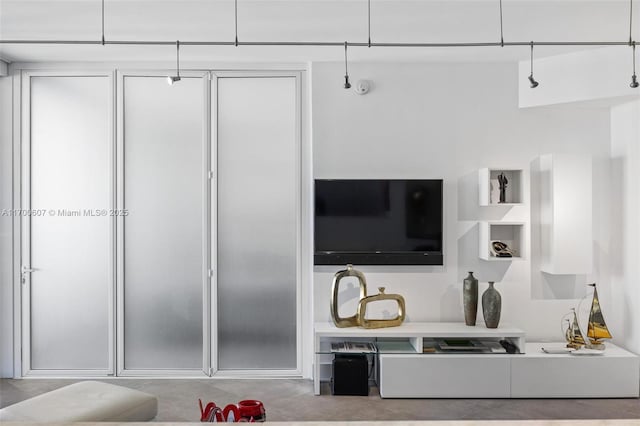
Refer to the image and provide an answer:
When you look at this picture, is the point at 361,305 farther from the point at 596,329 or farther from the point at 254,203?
the point at 596,329

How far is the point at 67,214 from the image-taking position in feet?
15.4

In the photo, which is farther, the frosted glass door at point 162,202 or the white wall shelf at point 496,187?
the frosted glass door at point 162,202

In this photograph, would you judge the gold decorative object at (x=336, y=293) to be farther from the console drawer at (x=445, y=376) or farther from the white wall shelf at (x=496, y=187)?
the white wall shelf at (x=496, y=187)

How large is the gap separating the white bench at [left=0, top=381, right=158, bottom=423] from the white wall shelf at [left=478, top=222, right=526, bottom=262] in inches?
103

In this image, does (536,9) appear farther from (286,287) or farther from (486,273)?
(286,287)

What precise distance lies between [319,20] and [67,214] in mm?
2544

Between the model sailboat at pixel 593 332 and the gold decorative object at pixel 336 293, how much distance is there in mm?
1573

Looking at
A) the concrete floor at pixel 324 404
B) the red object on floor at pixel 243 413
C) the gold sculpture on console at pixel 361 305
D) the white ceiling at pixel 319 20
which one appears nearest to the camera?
the red object on floor at pixel 243 413

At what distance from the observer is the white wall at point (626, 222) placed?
4.36 meters

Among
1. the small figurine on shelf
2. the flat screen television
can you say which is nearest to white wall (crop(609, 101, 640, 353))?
the small figurine on shelf

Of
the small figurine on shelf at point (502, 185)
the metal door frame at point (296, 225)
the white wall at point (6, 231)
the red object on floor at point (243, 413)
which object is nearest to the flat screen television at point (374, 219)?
the metal door frame at point (296, 225)

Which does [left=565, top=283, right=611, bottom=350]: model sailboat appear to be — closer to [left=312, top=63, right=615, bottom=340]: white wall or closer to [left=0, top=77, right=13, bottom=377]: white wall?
→ [left=312, top=63, right=615, bottom=340]: white wall

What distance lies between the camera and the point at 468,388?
4164 millimetres

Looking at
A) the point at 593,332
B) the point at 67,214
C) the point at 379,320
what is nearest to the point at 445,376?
the point at 379,320
